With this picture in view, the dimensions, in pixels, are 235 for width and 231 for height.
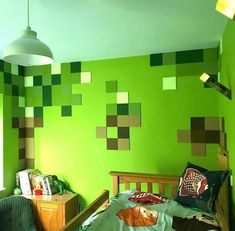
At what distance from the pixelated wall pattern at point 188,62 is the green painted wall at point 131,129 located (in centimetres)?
3

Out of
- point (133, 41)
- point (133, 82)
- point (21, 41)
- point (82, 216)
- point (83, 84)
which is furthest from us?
point (83, 84)

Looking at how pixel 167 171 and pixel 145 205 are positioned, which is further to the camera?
pixel 167 171

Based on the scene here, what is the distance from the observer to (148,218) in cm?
175

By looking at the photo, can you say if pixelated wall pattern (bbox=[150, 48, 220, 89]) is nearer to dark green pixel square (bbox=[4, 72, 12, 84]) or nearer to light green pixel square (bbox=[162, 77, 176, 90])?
light green pixel square (bbox=[162, 77, 176, 90])

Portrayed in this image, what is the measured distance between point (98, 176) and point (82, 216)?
122cm

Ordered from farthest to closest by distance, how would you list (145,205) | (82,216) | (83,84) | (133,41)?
(83,84) → (133,41) → (145,205) → (82,216)

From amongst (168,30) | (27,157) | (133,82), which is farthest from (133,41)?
(27,157)

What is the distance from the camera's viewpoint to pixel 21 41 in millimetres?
1315

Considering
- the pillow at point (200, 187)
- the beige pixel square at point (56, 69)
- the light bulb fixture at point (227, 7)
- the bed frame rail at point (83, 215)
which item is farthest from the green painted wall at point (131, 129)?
the light bulb fixture at point (227, 7)

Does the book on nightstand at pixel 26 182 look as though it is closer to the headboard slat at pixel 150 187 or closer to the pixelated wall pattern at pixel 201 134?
the headboard slat at pixel 150 187

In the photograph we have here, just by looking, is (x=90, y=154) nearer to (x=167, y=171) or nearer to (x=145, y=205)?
(x=167, y=171)

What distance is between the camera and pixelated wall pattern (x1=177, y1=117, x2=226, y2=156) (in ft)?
8.40

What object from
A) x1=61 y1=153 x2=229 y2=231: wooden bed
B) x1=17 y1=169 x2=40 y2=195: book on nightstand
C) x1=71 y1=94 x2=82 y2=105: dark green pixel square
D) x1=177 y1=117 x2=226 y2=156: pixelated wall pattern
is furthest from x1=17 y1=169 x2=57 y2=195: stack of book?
x1=177 y1=117 x2=226 y2=156: pixelated wall pattern

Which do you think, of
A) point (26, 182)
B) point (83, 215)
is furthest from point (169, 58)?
point (26, 182)
